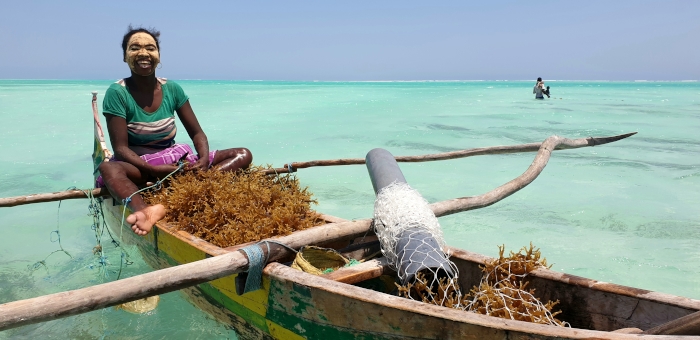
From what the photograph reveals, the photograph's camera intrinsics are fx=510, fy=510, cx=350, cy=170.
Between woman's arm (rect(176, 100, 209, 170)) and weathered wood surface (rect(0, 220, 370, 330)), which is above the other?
woman's arm (rect(176, 100, 209, 170))

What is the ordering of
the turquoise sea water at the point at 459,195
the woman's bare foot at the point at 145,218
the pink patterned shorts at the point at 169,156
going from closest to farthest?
1. the woman's bare foot at the point at 145,218
2. the pink patterned shorts at the point at 169,156
3. the turquoise sea water at the point at 459,195

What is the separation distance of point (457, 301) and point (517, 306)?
33cm

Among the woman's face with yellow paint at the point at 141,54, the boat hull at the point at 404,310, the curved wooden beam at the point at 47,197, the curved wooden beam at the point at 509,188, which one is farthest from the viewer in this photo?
the woman's face with yellow paint at the point at 141,54

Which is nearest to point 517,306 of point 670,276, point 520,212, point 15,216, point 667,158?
point 670,276

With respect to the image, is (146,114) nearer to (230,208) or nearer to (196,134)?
(196,134)

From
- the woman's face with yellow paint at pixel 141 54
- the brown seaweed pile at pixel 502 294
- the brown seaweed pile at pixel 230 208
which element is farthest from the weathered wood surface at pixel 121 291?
the woman's face with yellow paint at pixel 141 54

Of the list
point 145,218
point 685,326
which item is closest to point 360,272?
point 685,326

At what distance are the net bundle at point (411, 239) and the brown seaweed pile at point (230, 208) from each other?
2.61 ft

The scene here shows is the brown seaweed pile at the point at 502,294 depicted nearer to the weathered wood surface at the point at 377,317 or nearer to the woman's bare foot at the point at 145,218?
the weathered wood surface at the point at 377,317

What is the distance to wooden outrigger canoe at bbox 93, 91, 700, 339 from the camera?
2.14 m

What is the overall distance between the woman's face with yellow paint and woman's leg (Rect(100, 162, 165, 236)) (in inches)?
34.3

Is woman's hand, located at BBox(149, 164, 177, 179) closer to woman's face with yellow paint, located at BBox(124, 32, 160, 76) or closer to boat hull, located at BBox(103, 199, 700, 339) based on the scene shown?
woman's face with yellow paint, located at BBox(124, 32, 160, 76)

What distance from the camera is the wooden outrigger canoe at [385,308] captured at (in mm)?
2139

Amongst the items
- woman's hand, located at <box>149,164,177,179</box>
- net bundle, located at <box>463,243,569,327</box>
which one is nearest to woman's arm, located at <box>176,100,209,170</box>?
woman's hand, located at <box>149,164,177,179</box>
